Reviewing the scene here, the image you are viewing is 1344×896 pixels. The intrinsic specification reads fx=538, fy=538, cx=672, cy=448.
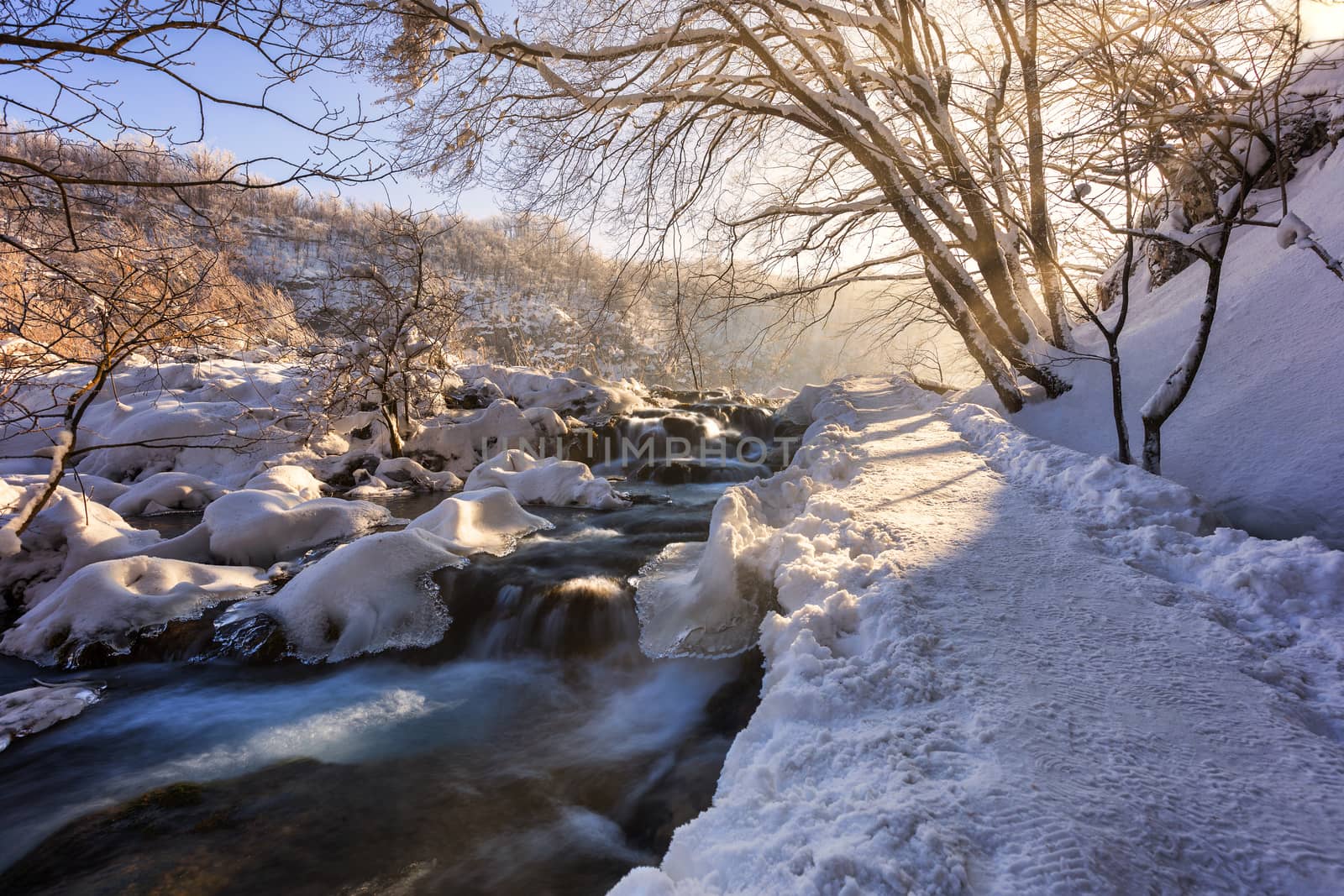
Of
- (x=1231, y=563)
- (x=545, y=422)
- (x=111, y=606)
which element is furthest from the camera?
(x=545, y=422)

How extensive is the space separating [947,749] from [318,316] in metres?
14.9

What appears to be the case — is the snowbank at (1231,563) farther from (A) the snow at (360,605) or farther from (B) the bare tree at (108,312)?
(A) the snow at (360,605)

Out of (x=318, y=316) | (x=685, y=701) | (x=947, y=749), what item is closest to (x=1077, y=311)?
(x=685, y=701)

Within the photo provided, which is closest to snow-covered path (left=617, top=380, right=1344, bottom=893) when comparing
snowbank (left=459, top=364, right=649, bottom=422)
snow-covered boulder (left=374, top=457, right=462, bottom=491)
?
snow-covered boulder (left=374, top=457, right=462, bottom=491)

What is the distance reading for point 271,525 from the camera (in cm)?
667

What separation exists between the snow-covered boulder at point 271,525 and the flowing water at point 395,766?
206cm

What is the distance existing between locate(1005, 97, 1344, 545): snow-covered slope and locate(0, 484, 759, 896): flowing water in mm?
3550

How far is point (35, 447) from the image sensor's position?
11625mm

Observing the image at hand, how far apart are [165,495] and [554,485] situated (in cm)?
674

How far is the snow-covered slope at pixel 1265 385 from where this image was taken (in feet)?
11.1

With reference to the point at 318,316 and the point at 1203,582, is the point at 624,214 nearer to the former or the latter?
the point at 1203,582

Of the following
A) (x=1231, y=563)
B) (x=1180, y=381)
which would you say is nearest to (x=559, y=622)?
(x=1231, y=563)

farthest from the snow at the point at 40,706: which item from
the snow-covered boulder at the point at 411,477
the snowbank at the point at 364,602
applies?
the snow-covered boulder at the point at 411,477

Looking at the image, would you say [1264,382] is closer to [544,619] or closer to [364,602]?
[544,619]
